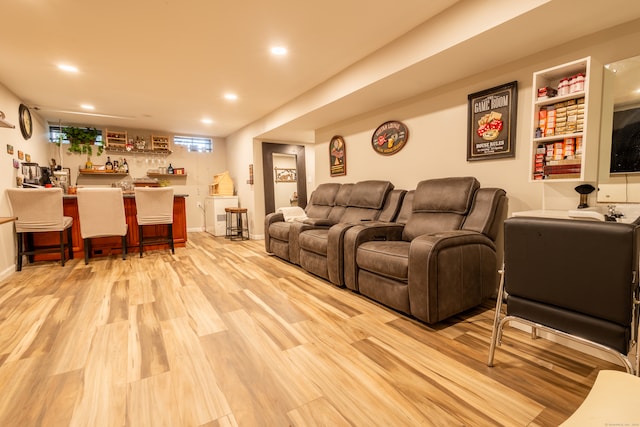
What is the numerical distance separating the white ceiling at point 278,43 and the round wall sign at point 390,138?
321 mm

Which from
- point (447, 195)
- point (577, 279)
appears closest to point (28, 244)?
point (447, 195)

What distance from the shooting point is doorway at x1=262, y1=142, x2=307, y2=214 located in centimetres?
618

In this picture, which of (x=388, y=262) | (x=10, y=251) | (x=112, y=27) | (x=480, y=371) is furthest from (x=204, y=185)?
(x=480, y=371)

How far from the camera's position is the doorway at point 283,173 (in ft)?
20.3

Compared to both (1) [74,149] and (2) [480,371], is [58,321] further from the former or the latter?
(1) [74,149]

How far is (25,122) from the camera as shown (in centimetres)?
433

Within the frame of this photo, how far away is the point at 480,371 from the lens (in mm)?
1541

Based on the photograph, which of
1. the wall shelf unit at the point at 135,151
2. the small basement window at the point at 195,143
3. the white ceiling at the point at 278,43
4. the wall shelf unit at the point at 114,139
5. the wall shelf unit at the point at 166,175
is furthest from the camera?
the small basement window at the point at 195,143

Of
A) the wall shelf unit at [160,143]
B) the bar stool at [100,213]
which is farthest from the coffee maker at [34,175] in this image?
the wall shelf unit at [160,143]

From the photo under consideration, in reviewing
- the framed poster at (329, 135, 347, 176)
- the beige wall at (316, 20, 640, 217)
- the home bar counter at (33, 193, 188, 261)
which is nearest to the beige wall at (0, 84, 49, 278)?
the home bar counter at (33, 193, 188, 261)

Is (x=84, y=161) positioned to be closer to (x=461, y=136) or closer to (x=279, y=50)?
(x=279, y=50)

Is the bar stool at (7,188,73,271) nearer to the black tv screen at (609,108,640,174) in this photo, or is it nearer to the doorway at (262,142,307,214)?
the doorway at (262,142,307,214)

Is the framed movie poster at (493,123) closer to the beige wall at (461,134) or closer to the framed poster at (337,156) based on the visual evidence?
the beige wall at (461,134)

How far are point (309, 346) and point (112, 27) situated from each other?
9.86ft
